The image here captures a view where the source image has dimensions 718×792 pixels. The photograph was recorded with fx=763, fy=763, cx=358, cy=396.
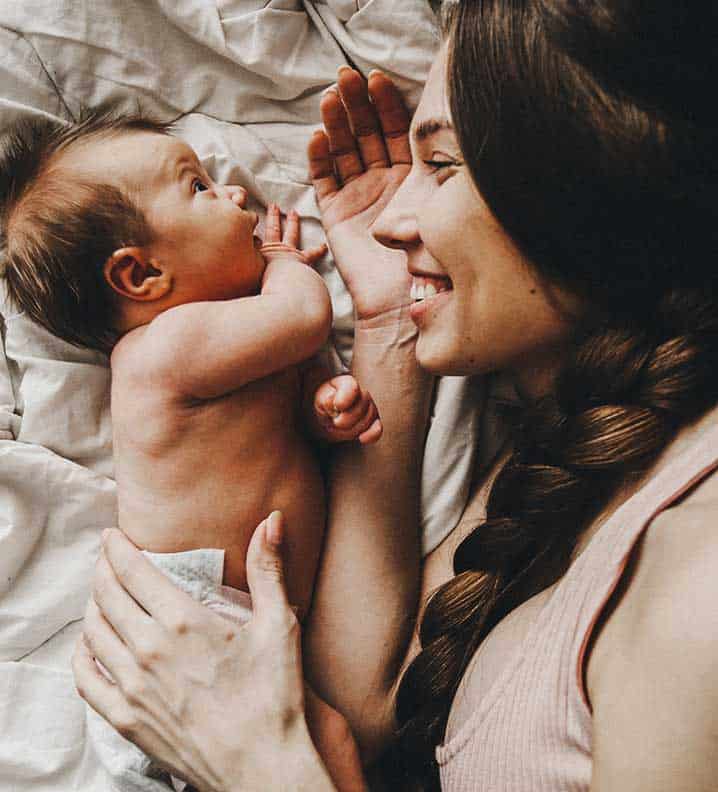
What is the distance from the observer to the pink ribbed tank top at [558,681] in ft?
2.57

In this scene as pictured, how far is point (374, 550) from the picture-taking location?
1.20 meters

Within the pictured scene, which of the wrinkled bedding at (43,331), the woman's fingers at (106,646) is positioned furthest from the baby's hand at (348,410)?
the woman's fingers at (106,646)

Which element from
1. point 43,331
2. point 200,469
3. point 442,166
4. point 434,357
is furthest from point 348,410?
point 43,331

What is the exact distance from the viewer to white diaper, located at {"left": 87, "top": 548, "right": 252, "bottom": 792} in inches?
42.4

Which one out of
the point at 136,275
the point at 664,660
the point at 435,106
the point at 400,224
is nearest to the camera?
the point at 664,660

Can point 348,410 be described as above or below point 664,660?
below

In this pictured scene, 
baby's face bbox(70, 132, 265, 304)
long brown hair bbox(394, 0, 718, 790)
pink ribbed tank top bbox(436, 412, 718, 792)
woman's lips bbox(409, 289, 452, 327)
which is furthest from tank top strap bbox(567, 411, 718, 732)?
baby's face bbox(70, 132, 265, 304)

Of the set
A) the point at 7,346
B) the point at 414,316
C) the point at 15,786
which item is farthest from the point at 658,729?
the point at 7,346

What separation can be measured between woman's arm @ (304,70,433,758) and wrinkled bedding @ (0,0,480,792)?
0.05m

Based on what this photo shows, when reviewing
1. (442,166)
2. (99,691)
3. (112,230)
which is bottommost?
(99,691)

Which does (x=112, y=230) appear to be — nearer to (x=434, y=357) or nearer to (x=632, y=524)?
(x=434, y=357)

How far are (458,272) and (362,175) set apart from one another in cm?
47

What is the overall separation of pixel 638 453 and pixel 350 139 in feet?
2.39

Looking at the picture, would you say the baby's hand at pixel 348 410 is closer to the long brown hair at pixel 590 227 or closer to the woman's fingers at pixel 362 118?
the long brown hair at pixel 590 227
